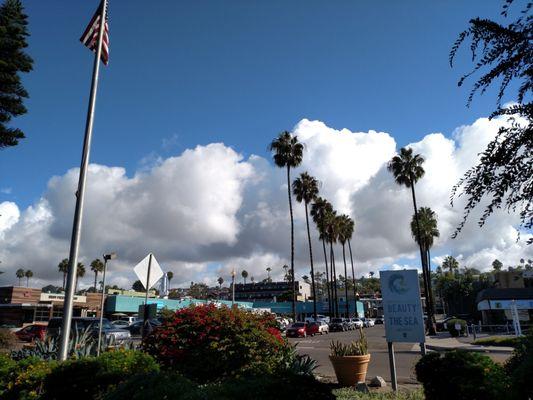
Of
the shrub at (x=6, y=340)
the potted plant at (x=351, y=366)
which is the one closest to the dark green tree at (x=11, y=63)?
the shrub at (x=6, y=340)

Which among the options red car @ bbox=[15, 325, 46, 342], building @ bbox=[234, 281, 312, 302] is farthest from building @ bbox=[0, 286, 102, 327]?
building @ bbox=[234, 281, 312, 302]

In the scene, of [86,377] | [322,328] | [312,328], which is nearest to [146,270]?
[86,377]

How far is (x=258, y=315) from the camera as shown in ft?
33.9

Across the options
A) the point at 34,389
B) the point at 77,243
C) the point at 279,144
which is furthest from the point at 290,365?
the point at 279,144

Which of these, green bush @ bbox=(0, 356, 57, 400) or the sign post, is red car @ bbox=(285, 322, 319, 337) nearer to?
the sign post

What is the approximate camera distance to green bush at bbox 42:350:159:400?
699cm

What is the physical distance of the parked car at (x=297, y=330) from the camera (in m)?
36.5

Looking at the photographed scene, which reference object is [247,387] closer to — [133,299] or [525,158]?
[525,158]

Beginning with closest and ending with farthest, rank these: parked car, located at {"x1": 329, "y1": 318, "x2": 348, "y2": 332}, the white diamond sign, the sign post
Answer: the sign post < the white diamond sign < parked car, located at {"x1": 329, "y1": 318, "x2": 348, "y2": 332}

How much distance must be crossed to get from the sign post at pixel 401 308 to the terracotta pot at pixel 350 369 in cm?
76

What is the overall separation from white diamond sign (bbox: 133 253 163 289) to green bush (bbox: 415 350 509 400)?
7.59m

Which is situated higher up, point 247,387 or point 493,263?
point 493,263

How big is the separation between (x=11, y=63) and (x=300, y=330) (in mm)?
28476

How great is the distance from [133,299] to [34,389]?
199ft
